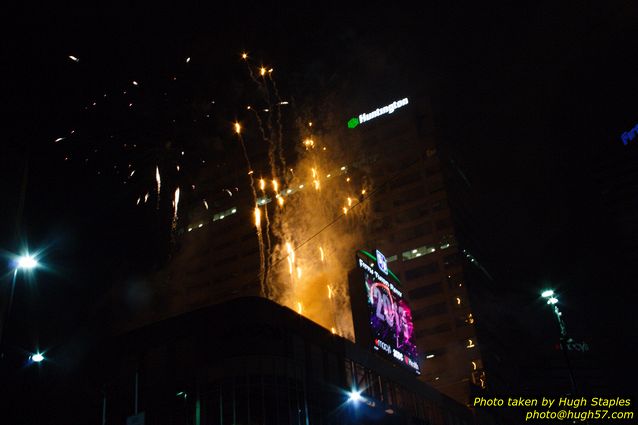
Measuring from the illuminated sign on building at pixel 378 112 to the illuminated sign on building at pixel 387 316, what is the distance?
70165 millimetres

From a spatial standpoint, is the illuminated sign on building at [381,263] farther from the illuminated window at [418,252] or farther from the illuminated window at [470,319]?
the illuminated window at [418,252]

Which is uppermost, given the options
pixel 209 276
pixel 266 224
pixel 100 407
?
pixel 266 224

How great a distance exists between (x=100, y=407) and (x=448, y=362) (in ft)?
196

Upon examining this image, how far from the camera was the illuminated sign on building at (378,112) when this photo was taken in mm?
104750

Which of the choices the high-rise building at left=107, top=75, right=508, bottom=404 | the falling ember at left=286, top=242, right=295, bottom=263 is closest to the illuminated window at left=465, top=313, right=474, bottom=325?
the high-rise building at left=107, top=75, right=508, bottom=404

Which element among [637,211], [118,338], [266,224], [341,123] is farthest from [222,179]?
[637,211]

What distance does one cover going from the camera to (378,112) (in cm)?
10738

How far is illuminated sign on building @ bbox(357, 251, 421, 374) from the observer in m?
33.9

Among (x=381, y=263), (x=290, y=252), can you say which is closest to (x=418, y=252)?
(x=290, y=252)

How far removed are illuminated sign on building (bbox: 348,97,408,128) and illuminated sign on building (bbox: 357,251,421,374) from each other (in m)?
70.2

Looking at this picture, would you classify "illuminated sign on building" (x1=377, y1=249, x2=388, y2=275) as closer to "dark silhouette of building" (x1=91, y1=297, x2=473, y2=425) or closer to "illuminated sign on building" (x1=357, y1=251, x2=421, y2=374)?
"illuminated sign on building" (x1=357, y1=251, x2=421, y2=374)

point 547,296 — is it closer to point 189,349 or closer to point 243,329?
point 243,329

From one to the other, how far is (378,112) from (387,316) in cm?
7733

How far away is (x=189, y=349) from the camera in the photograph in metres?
26.7
